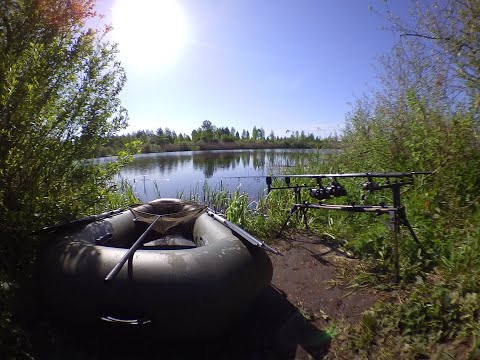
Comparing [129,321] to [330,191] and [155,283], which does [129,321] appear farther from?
[330,191]

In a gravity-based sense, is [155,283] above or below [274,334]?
above

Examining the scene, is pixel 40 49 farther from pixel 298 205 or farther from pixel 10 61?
pixel 298 205

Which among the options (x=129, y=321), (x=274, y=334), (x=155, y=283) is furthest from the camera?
(x=274, y=334)

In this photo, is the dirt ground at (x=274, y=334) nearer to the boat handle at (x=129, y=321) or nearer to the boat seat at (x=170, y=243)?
the boat handle at (x=129, y=321)

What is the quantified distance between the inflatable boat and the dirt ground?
0.21 metres

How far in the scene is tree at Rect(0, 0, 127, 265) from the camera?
2.44 m

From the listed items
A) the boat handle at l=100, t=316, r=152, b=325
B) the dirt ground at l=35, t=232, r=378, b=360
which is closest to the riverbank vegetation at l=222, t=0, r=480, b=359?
the dirt ground at l=35, t=232, r=378, b=360

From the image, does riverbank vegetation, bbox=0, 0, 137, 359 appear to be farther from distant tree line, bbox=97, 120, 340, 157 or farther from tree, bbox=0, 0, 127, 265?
distant tree line, bbox=97, 120, 340, 157

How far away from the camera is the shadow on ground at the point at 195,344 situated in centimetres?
214

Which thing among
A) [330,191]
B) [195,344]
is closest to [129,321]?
[195,344]

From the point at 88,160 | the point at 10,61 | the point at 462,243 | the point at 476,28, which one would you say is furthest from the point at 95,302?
the point at 476,28

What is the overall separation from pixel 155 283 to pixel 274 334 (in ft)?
3.76

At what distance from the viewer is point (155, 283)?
81.6 inches

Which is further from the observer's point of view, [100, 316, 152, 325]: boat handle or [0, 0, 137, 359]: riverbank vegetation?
[0, 0, 137, 359]: riverbank vegetation
